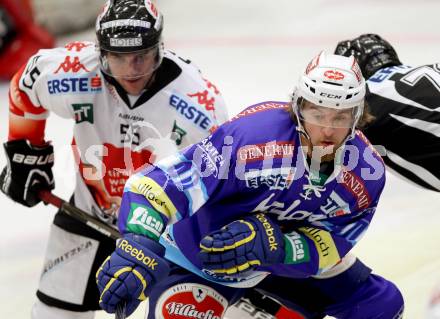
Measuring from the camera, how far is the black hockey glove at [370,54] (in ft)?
11.5

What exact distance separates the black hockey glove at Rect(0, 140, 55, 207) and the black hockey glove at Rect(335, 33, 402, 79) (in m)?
1.15

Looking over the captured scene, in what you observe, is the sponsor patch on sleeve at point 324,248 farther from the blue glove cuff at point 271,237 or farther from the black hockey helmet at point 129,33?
the black hockey helmet at point 129,33

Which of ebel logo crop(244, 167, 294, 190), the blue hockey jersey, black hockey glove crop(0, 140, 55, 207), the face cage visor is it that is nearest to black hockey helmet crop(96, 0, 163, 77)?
the face cage visor

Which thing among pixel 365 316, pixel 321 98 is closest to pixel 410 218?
pixel 365 316

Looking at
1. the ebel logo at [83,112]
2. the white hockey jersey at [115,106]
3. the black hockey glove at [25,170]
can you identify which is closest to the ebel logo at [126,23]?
the white hockey jersey at [115,106]

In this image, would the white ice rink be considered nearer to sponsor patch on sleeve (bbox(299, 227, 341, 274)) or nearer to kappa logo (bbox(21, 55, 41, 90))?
kappa logo (bbox(21, 55, 41, 90))

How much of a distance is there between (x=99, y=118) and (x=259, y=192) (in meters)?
0.85

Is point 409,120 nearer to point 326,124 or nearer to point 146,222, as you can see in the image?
point 326,124

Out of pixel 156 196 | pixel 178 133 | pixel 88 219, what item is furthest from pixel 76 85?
pixel 156 196

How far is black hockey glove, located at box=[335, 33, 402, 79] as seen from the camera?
3.52 m

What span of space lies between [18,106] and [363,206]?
134cm

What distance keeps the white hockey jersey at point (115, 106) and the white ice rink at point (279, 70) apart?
0.63m

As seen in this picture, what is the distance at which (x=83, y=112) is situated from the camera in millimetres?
3311

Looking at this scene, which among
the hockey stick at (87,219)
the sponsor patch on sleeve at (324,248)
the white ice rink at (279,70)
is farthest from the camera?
the white ice rink at (279,70)
